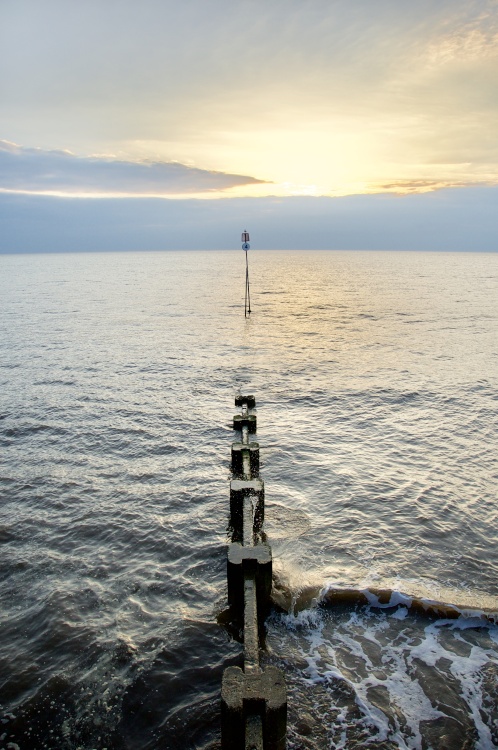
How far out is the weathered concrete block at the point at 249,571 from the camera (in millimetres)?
7512

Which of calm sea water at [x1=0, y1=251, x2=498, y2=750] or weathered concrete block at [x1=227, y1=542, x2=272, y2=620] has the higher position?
weathered concrete block at [x1=227, y1=542, x2=272, y2=620]

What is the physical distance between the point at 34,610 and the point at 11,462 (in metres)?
6.85

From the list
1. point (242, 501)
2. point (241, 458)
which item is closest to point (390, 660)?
point (242, 501)

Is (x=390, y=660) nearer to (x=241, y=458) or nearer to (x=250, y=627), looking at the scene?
(x=250, y=627)

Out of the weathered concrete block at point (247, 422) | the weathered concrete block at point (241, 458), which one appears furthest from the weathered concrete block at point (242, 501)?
the weathered concrete block at point (247, 422)

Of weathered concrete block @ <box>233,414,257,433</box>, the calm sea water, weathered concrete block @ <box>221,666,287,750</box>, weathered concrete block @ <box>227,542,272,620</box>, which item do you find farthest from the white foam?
weathered concrete block @ <box>233,414,257,433</box>

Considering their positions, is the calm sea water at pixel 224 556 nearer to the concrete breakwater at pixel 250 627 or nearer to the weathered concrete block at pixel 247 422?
the concrete breakwater at pixel 250 627

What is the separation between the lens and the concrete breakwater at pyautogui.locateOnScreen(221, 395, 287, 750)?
199 inches

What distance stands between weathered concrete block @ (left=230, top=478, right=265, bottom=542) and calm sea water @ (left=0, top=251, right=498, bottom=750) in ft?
2.08

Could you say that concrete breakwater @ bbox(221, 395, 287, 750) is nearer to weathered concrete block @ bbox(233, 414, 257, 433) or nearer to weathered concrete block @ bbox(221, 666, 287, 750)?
weathered concrete block @ bbox(221, 666, 287, 750)

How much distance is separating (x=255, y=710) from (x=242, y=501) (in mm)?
4746

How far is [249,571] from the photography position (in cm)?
753

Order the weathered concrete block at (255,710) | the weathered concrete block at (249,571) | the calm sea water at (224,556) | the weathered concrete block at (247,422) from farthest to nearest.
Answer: the weathered concrete block at (247,422), the weathered concrete block at (249,571), the calm sea water at (224,556), the weathered concrete block at (255,710)

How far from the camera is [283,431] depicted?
54.2ft
